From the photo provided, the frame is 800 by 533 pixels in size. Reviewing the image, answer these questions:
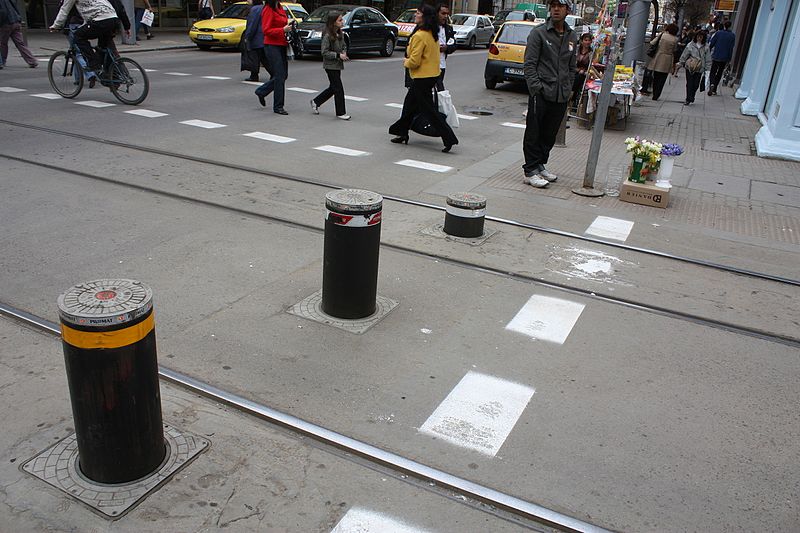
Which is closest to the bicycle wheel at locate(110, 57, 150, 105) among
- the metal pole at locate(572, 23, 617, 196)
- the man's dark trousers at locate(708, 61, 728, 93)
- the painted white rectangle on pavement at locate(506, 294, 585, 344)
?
the metal pole at locate(572, 23, 617, 196)

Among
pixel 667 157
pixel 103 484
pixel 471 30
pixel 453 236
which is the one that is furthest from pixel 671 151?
pixel 471 30

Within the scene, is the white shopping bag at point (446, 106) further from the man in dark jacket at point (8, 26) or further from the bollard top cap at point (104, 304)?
the man in dark jacket at point (8, 26)

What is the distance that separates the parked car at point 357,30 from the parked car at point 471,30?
683 centimetres

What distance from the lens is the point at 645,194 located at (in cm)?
775

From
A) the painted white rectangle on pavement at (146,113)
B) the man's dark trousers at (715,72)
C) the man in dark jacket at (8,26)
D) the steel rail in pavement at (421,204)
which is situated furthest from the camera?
the man's dark trousers at (715,72)

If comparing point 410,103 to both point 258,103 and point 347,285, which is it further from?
point 347,285

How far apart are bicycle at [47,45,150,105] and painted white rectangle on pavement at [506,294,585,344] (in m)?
9.10

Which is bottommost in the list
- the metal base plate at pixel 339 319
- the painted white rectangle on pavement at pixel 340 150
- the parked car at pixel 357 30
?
the metal base plate at pixel 339 319

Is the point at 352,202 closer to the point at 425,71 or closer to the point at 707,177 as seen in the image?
the point at 425,71

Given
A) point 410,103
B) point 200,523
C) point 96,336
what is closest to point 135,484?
point 200,523

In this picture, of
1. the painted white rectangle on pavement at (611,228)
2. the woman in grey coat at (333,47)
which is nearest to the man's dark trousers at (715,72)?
the woman in grey coat at (333,47)

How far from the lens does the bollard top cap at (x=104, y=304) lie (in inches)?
102

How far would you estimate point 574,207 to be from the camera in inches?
297

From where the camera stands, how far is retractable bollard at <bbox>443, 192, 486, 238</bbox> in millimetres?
6168
